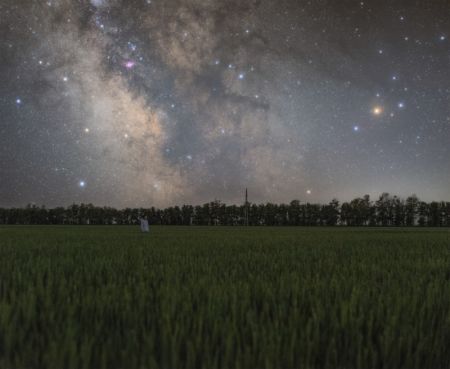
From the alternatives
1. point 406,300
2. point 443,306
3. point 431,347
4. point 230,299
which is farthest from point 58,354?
point 443,306

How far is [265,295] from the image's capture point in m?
2.38

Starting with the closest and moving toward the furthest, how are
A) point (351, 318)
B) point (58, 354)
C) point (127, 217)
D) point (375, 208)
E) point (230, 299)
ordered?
point (58, 354) < point (351, 318) < point (230, 299) < point (375, 208) < point (127, 217)

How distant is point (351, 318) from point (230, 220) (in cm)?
14254

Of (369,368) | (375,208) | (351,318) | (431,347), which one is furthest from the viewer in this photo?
(375,208)

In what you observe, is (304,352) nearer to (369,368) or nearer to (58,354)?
(369,368)

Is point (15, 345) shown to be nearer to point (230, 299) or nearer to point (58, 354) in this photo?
point (58, 354)

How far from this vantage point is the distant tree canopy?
416ft

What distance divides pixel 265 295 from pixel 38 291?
1706mm

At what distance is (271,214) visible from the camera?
13625 cm

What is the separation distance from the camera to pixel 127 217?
153 m

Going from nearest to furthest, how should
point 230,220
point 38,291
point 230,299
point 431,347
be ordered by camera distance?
point 431,347 → point 230,299 → point 38,291 → point 230,220

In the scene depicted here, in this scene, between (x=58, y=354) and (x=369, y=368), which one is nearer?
(x=58, y=354)

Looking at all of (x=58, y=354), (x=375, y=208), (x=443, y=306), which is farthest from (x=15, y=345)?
(x=375, y=208)

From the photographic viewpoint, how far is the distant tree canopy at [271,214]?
416ft
